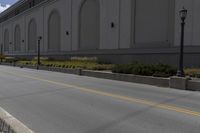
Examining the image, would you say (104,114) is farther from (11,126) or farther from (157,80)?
(157,80)

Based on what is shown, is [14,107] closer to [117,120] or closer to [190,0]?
[117,120]

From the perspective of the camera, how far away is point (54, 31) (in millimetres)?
52500

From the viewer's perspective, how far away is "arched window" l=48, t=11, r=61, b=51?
168 feet

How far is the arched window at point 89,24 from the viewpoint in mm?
39031

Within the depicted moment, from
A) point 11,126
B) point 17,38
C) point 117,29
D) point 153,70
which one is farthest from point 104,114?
point 17,38

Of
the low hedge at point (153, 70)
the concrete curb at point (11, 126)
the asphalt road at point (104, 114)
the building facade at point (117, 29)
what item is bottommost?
the asphalt road at point (104, 114)

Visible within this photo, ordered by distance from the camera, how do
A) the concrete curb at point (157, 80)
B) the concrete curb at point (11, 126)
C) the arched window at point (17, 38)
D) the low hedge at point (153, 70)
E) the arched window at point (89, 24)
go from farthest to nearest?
the arched window at point (17, 38), the arched window at point (89, 24), the low hedge at point (153, 70), the concrete curb at point (157, 80), the concrete curb at point (11, 126)

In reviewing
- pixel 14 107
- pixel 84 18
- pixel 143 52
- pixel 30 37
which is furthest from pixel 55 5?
pixel 14 107

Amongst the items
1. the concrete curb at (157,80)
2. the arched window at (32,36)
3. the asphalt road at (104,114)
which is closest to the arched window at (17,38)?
the arched window at (32,36)

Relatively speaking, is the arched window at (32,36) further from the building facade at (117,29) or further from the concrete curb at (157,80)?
the concrete curb at (157,80)

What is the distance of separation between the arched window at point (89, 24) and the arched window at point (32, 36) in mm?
21758

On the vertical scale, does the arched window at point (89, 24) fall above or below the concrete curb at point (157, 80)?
above

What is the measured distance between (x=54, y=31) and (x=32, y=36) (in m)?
13.1

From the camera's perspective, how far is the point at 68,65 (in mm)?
34781
